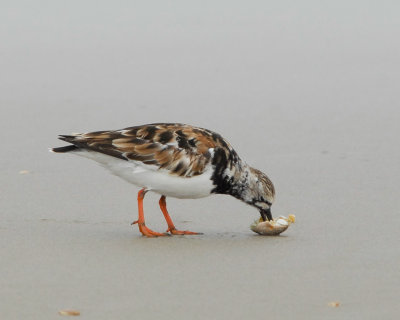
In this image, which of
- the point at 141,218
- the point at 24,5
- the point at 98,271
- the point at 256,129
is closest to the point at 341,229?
the point at 141,218

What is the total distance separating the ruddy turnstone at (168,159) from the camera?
6.22 metres

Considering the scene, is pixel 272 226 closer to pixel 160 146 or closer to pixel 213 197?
pixel 160 146

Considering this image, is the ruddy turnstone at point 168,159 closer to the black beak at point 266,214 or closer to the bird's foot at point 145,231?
the bird's foot at point 145,231

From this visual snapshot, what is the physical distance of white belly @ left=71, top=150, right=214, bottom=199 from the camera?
6227mm

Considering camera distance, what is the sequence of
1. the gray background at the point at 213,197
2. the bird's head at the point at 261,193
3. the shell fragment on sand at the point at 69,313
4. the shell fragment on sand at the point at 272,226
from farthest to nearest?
the bird's head at the point at 261,193 < the shell fragment on sand at the point at 272,226 < the gray background at the point at 213,197 < the shell fragment on sand at the point at 69,313

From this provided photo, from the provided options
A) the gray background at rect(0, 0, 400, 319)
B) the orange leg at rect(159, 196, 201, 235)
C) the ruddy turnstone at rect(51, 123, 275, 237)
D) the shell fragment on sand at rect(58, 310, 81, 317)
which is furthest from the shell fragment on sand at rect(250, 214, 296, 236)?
the shell fragment on sand at rect(58, 310, 81, 317)

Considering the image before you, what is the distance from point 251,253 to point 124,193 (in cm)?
186

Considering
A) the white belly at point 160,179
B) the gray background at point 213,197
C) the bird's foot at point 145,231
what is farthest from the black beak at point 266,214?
the bird's foot at point 145,231

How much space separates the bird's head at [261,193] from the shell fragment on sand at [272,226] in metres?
A: 0.23

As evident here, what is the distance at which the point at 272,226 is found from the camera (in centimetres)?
621

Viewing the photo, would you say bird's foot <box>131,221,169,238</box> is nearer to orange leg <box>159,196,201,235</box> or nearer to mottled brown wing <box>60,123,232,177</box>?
orange leg <box>159,196,201,235</box>

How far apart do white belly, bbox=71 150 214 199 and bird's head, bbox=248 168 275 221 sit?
0.32 metres

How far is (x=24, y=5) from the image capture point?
1886 centimetres

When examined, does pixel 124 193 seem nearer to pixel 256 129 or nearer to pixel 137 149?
pixel 137 149
